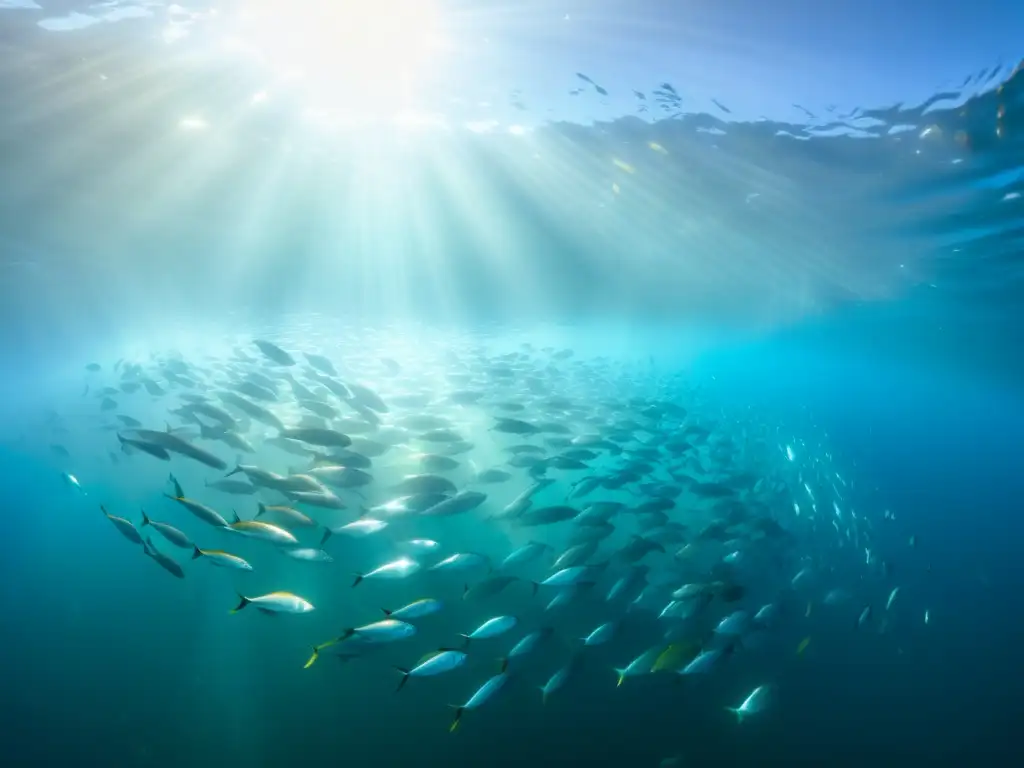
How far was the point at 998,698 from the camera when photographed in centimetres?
944

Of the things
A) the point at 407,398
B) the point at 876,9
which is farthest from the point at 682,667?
the point at 876,9

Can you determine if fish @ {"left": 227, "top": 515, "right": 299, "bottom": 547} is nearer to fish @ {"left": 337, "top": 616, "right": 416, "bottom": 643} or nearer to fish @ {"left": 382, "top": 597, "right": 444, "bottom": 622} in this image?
fish @ {"left": 337, "top": 616, "right": 416, "bottom": 643}

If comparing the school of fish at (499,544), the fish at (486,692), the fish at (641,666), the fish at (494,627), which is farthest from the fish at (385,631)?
the fish at (641,666)

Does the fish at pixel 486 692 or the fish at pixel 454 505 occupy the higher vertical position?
the fish at pixel 454 505

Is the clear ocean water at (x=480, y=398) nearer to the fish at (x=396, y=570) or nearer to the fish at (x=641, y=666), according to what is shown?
the fish at (x=641, y=666)

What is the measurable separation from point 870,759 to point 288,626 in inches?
393

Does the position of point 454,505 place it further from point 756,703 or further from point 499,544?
point 499,544

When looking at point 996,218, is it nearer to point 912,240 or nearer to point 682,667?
point 912,240

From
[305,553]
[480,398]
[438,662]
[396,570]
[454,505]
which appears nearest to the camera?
[438,662]

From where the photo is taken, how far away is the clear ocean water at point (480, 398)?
7.65 meters

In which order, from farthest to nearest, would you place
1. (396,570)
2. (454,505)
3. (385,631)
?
(454,505), (396,570), (385,631)

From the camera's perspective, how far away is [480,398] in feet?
47.8

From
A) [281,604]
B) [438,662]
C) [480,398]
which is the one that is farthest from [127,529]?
[480,398]

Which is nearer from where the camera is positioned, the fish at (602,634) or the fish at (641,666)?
the fish at (641,666)
